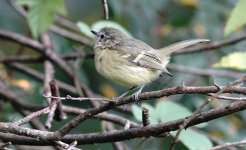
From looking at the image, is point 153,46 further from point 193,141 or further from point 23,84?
point 193,141

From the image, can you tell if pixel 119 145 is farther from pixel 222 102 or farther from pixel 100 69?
pixel 222 102

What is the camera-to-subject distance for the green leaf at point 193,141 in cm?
297

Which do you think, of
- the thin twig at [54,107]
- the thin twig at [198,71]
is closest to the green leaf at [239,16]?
the thin twig at [54,107]

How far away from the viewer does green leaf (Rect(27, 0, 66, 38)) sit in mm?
3534

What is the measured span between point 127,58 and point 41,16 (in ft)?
1.93

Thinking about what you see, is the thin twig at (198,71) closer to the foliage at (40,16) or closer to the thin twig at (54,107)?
the foliage at (40,16)

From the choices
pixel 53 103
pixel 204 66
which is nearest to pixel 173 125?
pixel 53 103

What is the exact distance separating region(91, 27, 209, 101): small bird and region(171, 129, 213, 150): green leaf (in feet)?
1.34

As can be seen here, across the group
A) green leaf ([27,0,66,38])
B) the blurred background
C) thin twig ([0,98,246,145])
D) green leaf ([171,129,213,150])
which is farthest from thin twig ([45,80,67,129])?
the blurred background

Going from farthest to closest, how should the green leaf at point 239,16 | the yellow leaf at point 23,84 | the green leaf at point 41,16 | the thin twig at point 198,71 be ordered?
the yellow leaf at point 23,84 → the thin twig at point 198,71 → the green leaf at point 41,16 → the green leaf at point 239,16

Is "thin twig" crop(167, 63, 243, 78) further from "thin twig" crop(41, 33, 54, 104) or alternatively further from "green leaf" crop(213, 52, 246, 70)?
"green leaf" crop(213, 52, 246, 70)

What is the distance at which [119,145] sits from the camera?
337cm

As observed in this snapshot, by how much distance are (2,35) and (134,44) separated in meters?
1.08

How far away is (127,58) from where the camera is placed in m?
3.63
